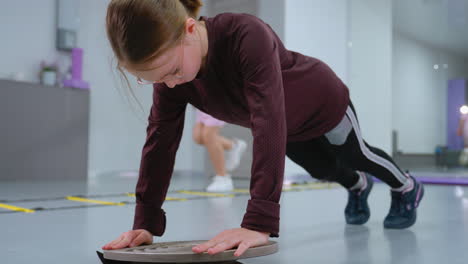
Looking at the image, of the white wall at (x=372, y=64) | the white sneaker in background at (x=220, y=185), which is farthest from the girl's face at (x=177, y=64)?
the white wall at (x=372, y=64)

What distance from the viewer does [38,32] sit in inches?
142

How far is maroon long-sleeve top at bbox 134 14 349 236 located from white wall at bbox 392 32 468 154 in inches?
136

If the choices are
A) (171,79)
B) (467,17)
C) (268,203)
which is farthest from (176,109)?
(467,17)

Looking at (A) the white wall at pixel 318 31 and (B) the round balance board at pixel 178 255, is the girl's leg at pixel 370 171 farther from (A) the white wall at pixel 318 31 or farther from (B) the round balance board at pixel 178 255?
(A) the white wall at pixel 318 31

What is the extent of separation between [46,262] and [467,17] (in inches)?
157

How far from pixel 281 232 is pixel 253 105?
53 cm

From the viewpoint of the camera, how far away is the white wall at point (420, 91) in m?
4.18

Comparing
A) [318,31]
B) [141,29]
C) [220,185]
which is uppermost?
[318,31]

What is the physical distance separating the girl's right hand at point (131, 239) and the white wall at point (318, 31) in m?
2.85

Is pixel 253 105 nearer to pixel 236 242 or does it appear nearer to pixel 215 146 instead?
pixel 236 242

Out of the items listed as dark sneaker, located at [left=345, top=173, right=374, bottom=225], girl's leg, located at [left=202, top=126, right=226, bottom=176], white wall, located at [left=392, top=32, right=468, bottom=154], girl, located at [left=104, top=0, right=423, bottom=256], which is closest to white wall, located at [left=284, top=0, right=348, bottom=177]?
white wall, located at [left=392, top=32, right=468, bottom=154]

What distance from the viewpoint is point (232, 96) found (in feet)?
3.03

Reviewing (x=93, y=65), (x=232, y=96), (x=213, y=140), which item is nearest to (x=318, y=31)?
(x=213, y=140)

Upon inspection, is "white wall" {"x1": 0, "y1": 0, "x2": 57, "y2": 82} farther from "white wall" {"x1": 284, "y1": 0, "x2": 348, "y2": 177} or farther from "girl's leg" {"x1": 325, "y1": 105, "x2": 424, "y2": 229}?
"girl's leg" {"x1": 325, "y1": 105, "x2": 424, "y2": 229}
